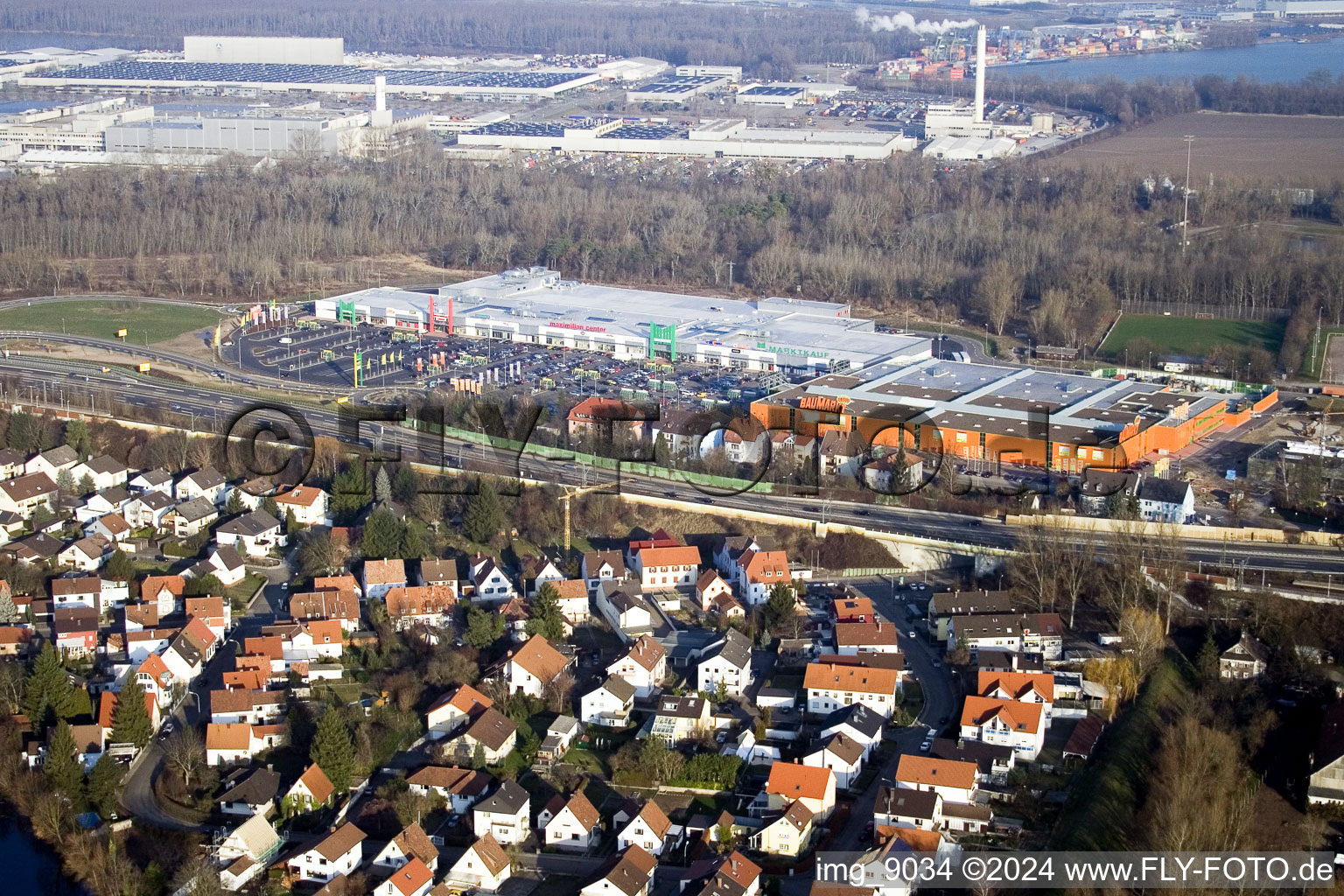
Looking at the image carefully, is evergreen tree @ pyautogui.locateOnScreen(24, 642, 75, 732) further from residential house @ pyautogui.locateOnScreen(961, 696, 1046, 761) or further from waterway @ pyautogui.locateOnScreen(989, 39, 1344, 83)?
waterway @ pyautogui.locateOnScreen(989, 39, 1344, 83)

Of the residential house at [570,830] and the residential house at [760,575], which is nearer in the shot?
the residential house at [570,830]

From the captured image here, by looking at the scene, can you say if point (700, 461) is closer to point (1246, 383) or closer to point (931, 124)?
point (1246, 383)

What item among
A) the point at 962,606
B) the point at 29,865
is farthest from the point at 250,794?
the point at 962,606

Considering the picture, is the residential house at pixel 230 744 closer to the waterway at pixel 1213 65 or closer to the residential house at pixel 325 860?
the residential house at pixel 325 860

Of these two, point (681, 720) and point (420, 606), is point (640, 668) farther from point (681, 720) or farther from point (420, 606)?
point (420, 606)

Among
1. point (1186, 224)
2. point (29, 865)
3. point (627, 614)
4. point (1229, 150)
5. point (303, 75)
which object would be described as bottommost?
point (29, 865)

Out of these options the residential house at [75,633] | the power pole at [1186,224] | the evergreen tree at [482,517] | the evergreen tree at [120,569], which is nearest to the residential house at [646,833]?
the residential house at [75,633]
